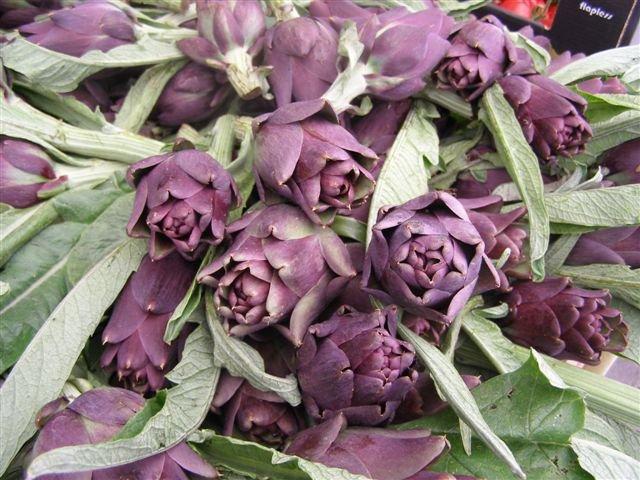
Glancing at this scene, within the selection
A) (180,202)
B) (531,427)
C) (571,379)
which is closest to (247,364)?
(180,202)

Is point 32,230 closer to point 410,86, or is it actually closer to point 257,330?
point 257,330

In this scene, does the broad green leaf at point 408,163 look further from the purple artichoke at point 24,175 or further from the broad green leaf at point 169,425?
the purple artichoke at point 24,175

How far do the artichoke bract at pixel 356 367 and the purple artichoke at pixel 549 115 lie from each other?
13.6 inches

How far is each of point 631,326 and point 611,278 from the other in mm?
81

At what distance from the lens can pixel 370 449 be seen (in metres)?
0.67

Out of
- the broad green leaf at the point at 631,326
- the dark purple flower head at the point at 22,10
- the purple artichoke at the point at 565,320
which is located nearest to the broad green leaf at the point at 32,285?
the dark purple flower head at the point at 22,10

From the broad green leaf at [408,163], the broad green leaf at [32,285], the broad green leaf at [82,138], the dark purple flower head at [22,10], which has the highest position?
the broad green leaf at [408,163]

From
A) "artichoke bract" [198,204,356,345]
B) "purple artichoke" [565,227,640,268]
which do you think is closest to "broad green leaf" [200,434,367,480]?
A: "artichoke bract" [198,204,356,345]

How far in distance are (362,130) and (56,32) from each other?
478 mm

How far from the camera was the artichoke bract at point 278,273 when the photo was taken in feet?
2.25

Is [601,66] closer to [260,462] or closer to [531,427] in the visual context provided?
[531,427]

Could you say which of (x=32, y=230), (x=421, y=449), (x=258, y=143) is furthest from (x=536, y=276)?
(x=32, y=230)

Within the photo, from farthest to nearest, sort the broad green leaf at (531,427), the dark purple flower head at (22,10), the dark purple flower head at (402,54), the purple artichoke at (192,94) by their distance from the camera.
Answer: the dark purple flower head at (22,10), the purple artichoke at (192,94), the dark purple flower head at (402,54), the broad green leaf at (531,427)

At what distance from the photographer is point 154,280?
30.5 inches
